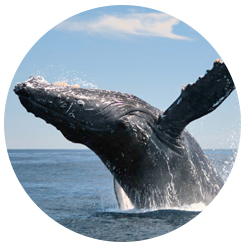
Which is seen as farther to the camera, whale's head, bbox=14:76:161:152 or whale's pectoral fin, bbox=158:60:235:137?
whale's head, bbox=14:76:161:152

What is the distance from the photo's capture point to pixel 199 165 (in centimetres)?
854

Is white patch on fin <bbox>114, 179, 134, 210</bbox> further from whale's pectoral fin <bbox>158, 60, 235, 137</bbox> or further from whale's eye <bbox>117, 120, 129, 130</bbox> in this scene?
whale's pectoral fin <bbox>158, 60, 235, 137</bbox>

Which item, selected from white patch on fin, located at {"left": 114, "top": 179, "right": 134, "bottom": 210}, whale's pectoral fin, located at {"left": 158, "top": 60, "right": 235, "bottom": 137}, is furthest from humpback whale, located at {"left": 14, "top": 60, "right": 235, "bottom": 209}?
white patch on fin, located at {"left": 114, "top": 179, "right": 134, "bottom": 210}

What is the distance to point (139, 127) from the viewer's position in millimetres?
7676

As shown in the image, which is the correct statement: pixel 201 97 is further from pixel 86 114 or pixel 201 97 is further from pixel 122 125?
pixel 86 114

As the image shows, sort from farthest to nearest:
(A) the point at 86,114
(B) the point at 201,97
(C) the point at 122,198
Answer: (C) the point at 122,198
(A) the point at 86,114
(B) the point at 201,97

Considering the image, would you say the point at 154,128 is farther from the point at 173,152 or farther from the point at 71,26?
the point at 71,26

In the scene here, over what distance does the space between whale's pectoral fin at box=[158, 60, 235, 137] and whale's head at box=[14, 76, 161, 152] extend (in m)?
0.55

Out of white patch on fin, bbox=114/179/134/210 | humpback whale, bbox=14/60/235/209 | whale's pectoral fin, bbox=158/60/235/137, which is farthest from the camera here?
white patch on fin, bbox=114/179/134/210

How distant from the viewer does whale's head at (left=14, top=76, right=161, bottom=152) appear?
7.55 meters

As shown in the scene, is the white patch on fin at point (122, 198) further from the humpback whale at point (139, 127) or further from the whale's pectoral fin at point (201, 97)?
the whale's pectoral fin at point (201, 97)

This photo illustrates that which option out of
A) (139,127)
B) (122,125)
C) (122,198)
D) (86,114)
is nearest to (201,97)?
(139,127)

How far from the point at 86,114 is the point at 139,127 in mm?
1024

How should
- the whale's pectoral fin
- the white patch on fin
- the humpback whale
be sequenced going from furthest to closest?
the white patch on fin
the humpback whale
the whale's pectoral fin
